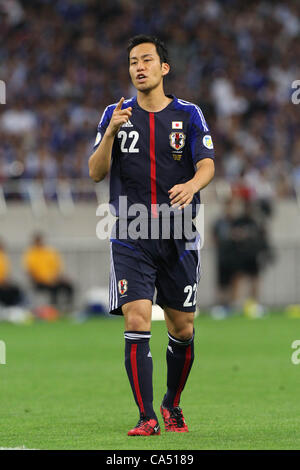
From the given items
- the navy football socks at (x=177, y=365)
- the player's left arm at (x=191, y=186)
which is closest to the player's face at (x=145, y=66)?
the player's left arm at (x=191, y=186)

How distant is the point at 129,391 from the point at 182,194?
11.3 ft

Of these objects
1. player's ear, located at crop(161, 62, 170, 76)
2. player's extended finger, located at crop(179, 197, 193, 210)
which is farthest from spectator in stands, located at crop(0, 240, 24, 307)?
player's extended finger, located at crop(179, 197, 193, 210)

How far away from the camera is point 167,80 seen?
84.6 feet

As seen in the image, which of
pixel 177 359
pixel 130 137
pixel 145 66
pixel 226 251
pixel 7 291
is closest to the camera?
pixel 145 66

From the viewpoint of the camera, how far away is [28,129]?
77.0 ft

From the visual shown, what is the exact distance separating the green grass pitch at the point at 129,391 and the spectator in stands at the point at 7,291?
2.51 metres

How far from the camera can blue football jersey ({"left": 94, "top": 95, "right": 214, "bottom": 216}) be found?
695 centimetres

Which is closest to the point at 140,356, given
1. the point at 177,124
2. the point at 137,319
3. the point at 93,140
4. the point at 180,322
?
the point at 137,319

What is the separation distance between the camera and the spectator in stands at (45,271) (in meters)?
20.2

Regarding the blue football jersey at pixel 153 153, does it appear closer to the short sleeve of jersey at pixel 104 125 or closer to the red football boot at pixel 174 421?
the short sleeve of jersey at pixel 104 125

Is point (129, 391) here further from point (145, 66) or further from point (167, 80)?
point (167, 80)

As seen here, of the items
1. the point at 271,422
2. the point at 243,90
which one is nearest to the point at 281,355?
the point at 271,422

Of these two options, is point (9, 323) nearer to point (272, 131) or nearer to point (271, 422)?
point (272, 131)

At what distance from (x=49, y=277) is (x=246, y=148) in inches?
250
